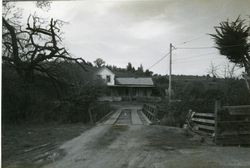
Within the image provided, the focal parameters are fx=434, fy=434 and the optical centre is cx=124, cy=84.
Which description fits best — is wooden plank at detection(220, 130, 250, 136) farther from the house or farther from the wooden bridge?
the house

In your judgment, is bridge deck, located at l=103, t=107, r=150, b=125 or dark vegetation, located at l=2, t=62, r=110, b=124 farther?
bridge deck, located at l=103, t=107, r=150, b=125

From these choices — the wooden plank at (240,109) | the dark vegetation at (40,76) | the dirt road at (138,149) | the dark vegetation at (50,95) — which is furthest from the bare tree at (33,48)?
the wooden plank at (240,109)

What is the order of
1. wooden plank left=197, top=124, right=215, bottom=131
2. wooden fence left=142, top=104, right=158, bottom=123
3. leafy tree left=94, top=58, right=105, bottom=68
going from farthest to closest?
wooden plank left=197, top=124, right=215, bottom=131
wooden fence left=142, top=104, right=158, bottom=123
leafy tree left=94, top=58, right=105, bottom=68

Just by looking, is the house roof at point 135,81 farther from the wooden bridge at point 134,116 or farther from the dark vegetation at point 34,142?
the dark vegetation at point 34,142

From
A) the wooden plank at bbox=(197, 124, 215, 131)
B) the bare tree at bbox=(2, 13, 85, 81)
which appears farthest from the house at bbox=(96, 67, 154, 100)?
the wooden plank at bbox=(197, 124, 215, 131)

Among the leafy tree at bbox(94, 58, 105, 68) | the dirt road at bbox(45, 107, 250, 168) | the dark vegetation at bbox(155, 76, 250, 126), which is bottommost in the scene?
the dirt road at bbox(45, 107, 250, 168)

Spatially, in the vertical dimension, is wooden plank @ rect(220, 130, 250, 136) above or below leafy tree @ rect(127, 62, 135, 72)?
below

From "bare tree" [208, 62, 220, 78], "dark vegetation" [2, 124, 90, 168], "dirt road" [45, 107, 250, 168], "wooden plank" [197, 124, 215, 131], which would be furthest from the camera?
"wooden plank" [197, 124, 215, 131]

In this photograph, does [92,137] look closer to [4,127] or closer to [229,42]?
[4,127]
